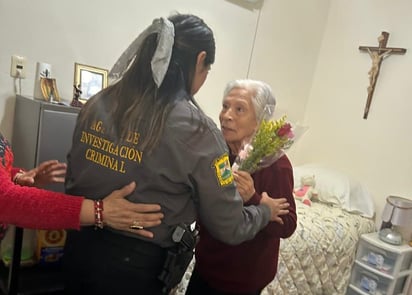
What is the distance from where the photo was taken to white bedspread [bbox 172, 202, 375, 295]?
2.29m

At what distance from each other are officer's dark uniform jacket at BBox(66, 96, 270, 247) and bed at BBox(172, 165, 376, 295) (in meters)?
1.01

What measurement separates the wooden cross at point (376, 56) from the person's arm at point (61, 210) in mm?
2875

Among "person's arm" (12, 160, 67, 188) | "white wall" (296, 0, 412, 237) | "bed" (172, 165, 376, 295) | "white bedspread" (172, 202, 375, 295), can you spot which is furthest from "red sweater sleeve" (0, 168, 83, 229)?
"white wall" (296, 0, 412, 237)

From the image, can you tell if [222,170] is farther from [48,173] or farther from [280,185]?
[48,173]

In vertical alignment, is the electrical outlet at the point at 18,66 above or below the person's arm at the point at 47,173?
above

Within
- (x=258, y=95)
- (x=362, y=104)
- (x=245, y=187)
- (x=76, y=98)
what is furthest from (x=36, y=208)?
(x=362, y=104)

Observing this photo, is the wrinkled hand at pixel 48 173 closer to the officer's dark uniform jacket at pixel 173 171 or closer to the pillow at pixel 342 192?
the officer's dark uniform jacket at pixel 173 171

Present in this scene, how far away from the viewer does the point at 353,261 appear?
9.16ft

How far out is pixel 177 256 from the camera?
96 cm

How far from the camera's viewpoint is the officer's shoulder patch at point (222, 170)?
0.91m

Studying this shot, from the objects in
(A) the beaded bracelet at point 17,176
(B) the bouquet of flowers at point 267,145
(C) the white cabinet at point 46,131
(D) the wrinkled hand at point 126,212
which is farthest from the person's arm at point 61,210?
(C) the white cabinet at point 46,131

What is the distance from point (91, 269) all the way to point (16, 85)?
59.4 inches

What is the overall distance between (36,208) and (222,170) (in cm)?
45

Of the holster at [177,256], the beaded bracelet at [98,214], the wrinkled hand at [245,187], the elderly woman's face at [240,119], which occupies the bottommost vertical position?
the holster at [177,256]
